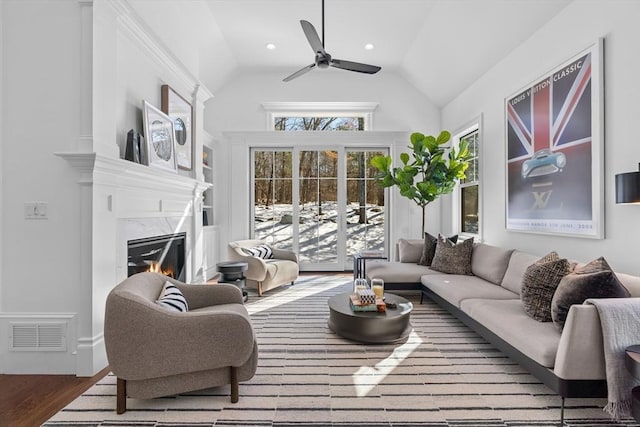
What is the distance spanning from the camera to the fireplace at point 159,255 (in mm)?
3078

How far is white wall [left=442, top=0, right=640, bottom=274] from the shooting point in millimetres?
2539

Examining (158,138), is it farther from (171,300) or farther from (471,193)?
(471,193)

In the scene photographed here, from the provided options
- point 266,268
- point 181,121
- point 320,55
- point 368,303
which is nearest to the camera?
point 368,303

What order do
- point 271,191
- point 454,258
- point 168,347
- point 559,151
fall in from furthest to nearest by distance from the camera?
point 271,191
point 454,258
point 559,151
point 168,347

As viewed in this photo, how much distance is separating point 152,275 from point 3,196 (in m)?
1.20

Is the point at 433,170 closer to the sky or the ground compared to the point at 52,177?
closer to the sky

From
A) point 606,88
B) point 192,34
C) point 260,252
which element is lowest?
point 260,252

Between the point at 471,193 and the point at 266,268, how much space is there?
134 inches

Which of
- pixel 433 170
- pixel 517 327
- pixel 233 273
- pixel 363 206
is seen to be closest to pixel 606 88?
pixel 517 327

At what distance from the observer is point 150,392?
1.98 metres

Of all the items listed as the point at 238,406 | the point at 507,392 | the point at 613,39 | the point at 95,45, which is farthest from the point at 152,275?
the point at 613,39

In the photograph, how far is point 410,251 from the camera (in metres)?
4.98

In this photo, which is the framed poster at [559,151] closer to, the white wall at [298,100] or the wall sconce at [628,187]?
the wall sconce at [628,187]

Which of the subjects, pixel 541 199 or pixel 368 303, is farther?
pixel 541 199
